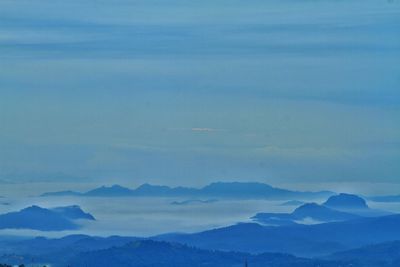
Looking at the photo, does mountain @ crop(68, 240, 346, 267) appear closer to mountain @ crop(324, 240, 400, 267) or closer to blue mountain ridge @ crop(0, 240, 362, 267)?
blue mountain ridge @ crop(0, 240, 362, 267)

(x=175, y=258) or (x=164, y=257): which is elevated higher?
(x=164, y=257)

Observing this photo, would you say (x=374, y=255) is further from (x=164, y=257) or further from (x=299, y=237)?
(x=164, y=257)

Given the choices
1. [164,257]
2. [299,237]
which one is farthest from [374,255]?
[164,257]

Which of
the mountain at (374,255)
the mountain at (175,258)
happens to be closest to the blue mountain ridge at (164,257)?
the mountain at (175,258)

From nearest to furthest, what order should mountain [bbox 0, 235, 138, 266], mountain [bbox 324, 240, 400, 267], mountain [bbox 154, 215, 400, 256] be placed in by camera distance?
1. mountain [bbox 0, 235, 138, 266]
2. mountain [bbox 324, 240, 400, 267]
3. mountain [bbox 154, 215, 400, 256]

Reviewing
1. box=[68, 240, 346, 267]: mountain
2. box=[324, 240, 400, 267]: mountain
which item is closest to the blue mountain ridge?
box=[68, 240, 346, 267]: mountain

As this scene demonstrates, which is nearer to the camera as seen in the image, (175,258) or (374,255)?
(175,258)

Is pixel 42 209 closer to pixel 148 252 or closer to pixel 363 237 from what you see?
pixel 148 252
